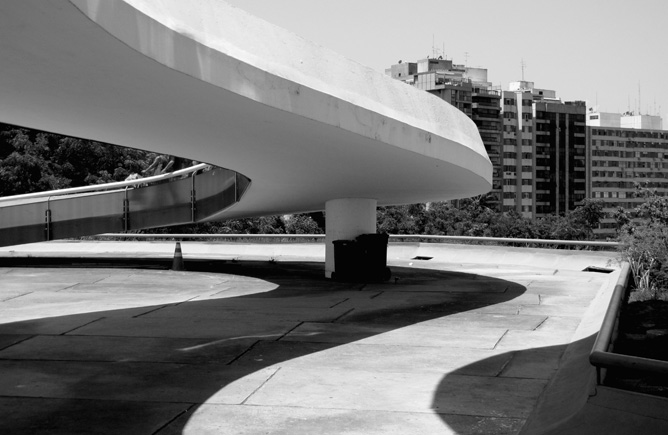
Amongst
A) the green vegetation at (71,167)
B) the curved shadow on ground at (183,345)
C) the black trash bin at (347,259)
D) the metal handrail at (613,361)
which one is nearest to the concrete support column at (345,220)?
the black trash bin at (347,259)

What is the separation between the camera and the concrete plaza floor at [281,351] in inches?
325

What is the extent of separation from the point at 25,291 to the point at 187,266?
7746 mm

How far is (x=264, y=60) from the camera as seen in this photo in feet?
39.8

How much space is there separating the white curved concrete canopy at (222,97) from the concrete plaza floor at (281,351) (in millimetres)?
2727

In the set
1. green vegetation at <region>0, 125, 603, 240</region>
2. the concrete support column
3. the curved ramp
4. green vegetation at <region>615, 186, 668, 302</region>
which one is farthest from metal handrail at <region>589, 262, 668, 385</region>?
green vegetation at <region>0, 125, 603, 240</region>

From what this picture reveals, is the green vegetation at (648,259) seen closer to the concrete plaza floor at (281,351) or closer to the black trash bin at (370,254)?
the concrete plaza floor at (281,351)

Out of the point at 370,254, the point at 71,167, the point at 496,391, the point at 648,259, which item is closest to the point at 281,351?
the point at 496,391

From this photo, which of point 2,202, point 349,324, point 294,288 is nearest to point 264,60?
point 349,324

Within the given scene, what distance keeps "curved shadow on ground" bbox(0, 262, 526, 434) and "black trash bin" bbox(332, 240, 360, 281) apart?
2.98 ft

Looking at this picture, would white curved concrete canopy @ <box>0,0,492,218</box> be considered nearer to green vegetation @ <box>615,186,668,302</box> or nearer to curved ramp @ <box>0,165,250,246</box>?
green vegetation @ <box>615,186,668,302</box>

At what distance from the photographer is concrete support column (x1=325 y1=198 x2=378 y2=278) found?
22.4m

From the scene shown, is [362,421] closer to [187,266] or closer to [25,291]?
[25,291]

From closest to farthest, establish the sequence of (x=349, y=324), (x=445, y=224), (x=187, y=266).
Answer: (x=349, y=324)
(x=187, y=266)
(x=445, y=224)

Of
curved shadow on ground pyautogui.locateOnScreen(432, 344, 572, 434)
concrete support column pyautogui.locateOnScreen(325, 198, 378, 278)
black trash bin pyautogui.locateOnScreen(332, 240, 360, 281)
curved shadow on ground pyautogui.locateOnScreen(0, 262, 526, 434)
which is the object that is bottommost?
curved shadow on ground pyautogui.locateOnScreen(432, 344, 572, 434)
